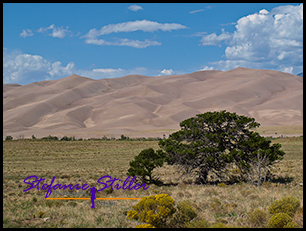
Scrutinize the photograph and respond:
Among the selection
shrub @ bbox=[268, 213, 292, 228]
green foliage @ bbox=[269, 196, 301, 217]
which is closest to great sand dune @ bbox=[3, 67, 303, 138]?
green foliage @ bbox=[269, 196, 301, 217]

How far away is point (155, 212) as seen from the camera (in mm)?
8086

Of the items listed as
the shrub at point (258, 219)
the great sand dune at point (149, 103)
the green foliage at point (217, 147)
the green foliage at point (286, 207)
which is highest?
the great sand dune at point (149, 103)

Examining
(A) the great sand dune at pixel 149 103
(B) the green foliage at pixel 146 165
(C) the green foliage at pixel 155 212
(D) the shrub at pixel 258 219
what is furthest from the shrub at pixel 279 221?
(A) the great sand dune at pixel 149 103

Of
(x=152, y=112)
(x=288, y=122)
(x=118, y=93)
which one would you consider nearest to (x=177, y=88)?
(x=118, y=93)

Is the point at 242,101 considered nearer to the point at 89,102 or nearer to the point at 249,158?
the point at 89,102

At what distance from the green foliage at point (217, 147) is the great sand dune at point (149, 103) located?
6841 cm

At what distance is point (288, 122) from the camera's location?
103938mm

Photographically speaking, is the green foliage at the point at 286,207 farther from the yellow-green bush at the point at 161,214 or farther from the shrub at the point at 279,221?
the yellow-green bush at the point at 161,214

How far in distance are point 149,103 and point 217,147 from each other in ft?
411

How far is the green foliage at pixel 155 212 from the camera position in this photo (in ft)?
24.7

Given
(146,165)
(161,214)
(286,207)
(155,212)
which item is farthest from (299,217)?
(146,165)

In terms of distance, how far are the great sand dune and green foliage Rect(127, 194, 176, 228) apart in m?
75.2

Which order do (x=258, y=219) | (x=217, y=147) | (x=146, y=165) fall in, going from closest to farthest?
(x=258, y=219)
(x=146, y=165)
(x=217, y=147)

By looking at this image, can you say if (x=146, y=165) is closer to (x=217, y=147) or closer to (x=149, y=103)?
(x=217, y=147)
